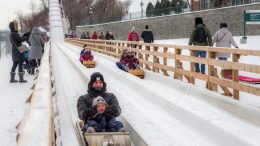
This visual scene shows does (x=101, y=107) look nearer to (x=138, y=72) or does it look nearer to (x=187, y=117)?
(x=187, y=117)

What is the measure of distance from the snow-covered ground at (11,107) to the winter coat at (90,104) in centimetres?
112

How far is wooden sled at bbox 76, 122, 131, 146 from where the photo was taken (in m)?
4.86

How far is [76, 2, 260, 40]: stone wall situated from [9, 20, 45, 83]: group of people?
641 inches

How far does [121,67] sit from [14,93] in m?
3.97

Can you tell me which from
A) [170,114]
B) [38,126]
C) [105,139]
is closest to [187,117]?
[170,114]

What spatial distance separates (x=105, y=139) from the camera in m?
4.86

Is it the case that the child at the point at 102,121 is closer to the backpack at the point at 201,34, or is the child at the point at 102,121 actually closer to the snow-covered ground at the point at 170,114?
the snow-covered ground at the point at 170,114

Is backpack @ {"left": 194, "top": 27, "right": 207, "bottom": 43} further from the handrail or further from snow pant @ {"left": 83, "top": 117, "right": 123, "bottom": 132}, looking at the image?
the handrail

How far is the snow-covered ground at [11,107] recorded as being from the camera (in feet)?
21.0

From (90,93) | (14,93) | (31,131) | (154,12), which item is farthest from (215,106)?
(154,12)

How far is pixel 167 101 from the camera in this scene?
7836mm

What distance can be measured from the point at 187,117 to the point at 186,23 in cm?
2889

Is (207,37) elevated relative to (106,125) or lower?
elevated

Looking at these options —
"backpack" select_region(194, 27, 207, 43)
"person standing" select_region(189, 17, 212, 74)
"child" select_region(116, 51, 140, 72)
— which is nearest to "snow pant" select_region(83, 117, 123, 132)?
"person standing" select_region(189, 17, 212, 74)
